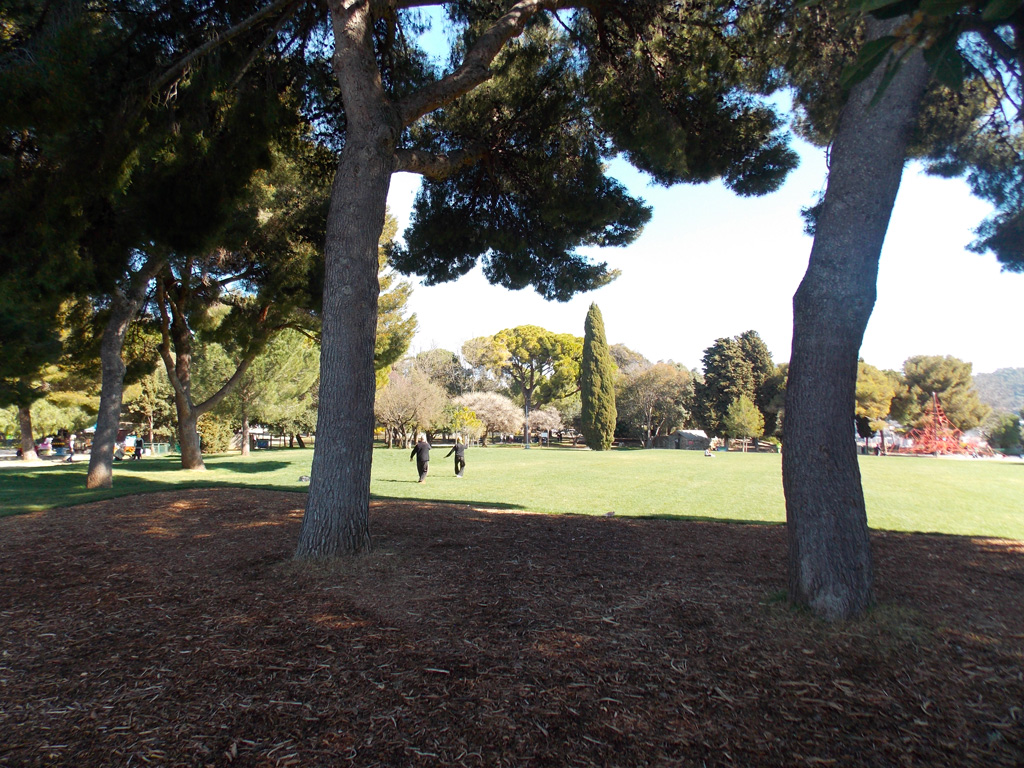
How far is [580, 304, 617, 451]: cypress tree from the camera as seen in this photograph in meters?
45.3

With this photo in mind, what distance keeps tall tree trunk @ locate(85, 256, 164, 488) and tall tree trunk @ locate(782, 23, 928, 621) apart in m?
12.8

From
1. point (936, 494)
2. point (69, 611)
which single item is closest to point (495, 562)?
point (69, 611)

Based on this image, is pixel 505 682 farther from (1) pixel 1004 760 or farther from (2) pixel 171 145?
(2) pixel 171 145

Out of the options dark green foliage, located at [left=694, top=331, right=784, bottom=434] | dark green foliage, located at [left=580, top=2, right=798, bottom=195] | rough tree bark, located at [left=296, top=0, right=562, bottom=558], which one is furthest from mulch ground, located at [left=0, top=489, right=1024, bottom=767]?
dark green foliage, located at [left=694, top=331, right=784, bottom=434]

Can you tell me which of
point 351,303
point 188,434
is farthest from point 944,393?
point 351,303

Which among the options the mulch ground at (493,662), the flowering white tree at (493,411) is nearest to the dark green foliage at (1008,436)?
the flowering white tree at (493,411)

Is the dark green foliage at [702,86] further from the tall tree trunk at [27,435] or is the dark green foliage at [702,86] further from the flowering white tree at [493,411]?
the flowering white tree at [493,411]

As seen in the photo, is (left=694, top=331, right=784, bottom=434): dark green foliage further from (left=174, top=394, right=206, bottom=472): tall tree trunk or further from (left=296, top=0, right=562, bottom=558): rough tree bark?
(left=296, top=0, right=562, bottom=558): rough tree bark

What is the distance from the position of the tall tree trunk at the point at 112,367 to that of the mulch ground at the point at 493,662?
7.99 m

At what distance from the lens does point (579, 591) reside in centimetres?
438

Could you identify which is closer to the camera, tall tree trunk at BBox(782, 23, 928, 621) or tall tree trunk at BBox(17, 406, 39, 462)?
tall tree trunk at BBox(782, 23, 928, 621)

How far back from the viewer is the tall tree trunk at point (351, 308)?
5.13 m

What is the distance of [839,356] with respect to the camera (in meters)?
3.84

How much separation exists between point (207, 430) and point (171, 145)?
28420 mm
